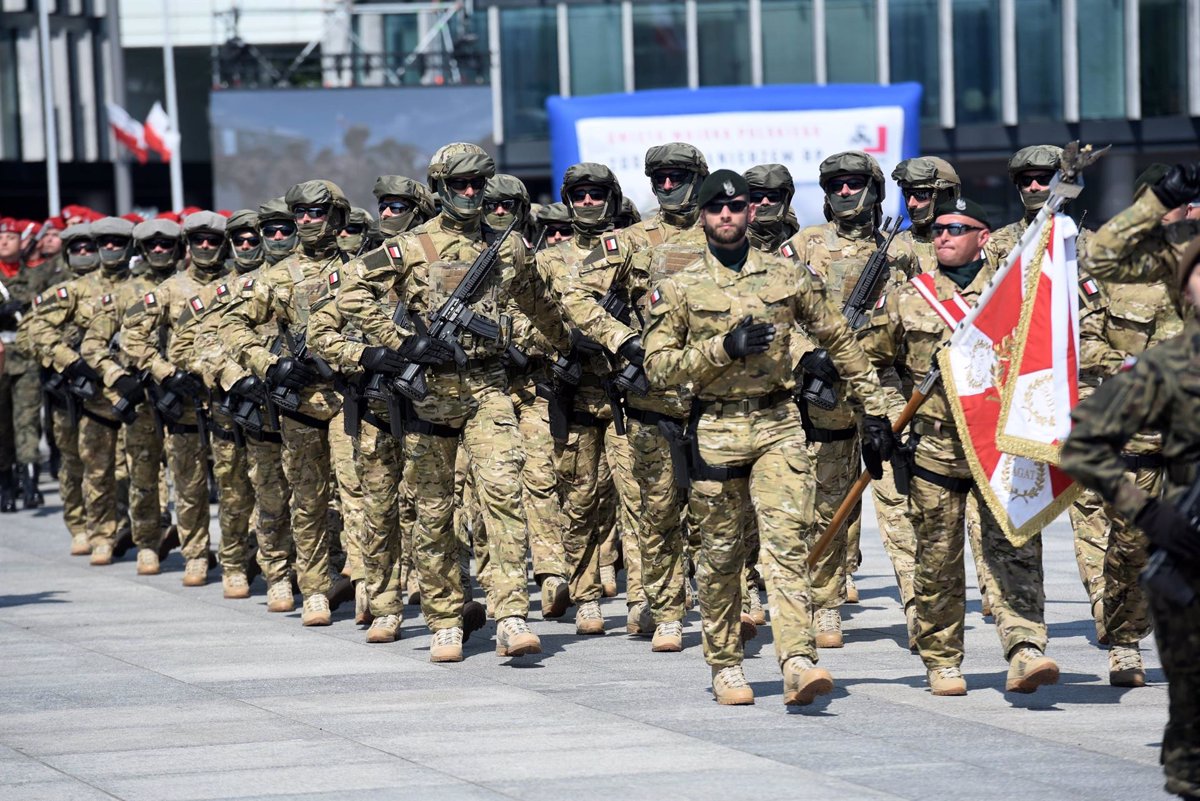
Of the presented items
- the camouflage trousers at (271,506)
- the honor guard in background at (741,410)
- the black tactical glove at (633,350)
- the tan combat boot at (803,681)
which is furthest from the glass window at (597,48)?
the tan combat boot at (803,681)

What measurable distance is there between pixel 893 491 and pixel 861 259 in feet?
4.19

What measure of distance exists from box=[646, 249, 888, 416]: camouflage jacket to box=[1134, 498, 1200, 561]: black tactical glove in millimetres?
2637

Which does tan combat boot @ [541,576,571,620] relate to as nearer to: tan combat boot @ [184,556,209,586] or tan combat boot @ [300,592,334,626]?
tan combat boot @ [300,592,334,626]

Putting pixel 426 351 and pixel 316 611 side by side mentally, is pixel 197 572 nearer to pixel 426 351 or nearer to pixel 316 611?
pixel 316 611

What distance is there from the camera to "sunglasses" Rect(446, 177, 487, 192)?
1012cm

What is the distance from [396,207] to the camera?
11.6 metres

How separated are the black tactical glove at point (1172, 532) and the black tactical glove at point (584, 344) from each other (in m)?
5.44

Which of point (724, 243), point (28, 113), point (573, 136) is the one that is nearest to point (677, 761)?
point (724, 243)

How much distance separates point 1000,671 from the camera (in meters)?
9.52

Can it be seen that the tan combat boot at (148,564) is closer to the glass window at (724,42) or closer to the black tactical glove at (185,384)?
the black tactical glove at (185,384)

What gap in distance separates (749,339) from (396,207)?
399 cm

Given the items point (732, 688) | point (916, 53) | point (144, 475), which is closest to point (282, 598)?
point (144, 475)

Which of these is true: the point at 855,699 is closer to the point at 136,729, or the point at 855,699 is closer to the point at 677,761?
the point at 677,761

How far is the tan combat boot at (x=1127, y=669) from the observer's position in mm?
8984
